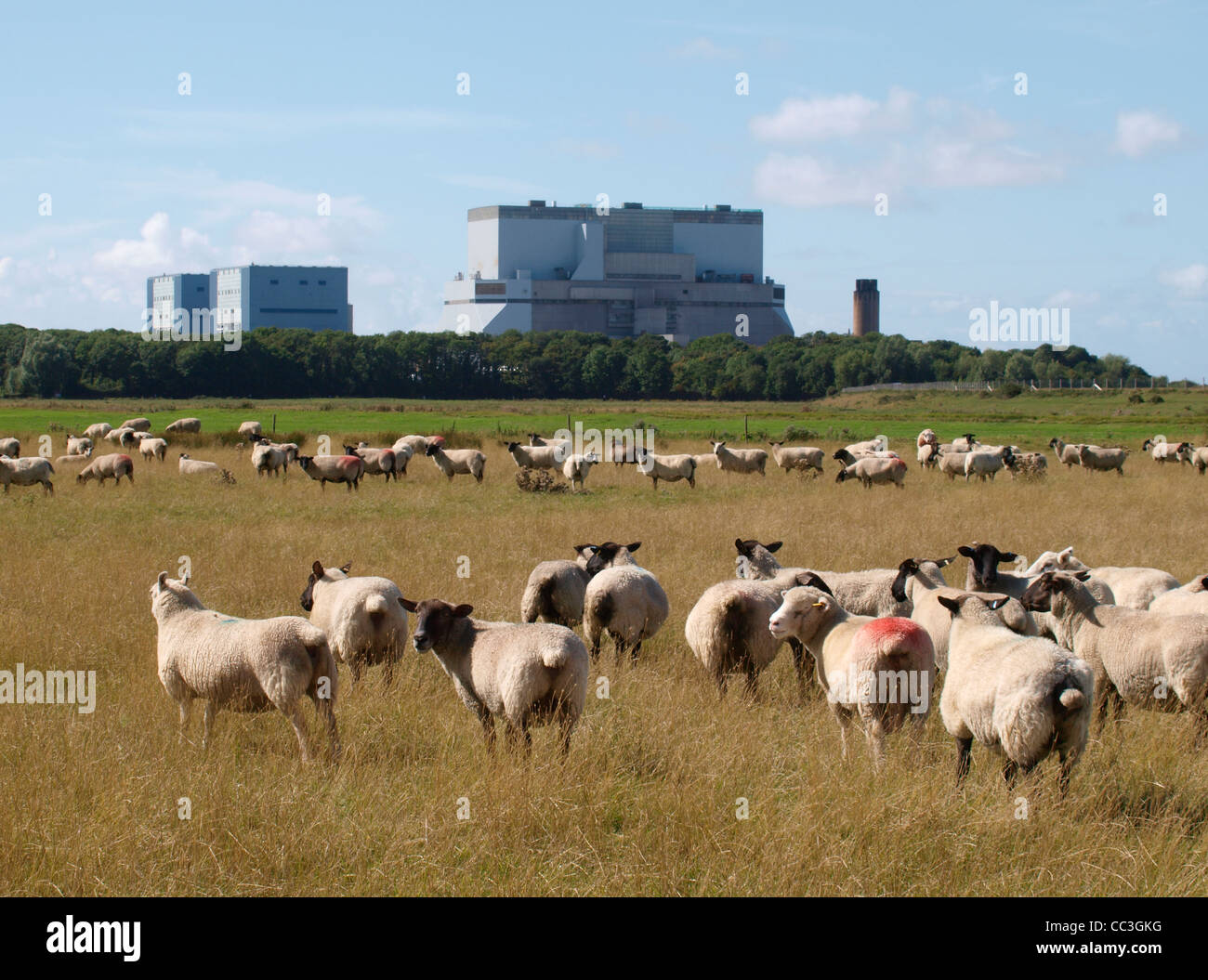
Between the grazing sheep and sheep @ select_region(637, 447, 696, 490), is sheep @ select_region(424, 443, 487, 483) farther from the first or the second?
the grazing sheep

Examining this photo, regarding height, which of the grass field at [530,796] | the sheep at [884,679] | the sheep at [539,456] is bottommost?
the grass field at [530,796]

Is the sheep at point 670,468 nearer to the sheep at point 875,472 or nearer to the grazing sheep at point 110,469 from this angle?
the sheep at point 875,472

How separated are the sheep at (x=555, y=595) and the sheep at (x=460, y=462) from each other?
20.4m

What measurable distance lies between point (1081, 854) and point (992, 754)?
3.94ft

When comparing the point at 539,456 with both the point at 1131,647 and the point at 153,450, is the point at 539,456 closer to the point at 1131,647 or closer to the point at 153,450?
the point at 153,450

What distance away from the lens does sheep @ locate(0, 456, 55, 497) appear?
90.5ft

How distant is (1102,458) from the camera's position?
3612 centimetres

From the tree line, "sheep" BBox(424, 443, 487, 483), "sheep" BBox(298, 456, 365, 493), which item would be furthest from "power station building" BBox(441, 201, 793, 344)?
"sheep" BBox(298, 456, 365, 493)

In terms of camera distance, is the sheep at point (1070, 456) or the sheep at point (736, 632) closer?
the sheep at point (736, 632)

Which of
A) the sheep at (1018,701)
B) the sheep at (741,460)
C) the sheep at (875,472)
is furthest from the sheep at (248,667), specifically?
the sheep at (741,460)

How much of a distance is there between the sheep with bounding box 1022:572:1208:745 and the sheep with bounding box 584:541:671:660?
3.43m

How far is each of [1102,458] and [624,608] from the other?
2995 cm

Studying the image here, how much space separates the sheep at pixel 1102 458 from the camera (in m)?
35.8
